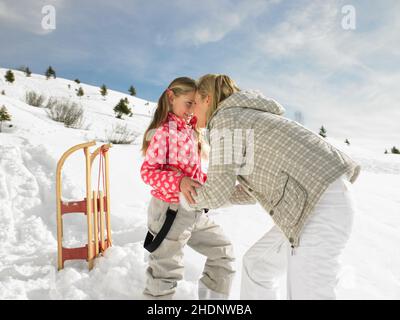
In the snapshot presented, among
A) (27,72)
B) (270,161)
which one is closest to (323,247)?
(270,161)

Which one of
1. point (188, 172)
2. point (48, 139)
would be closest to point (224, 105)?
point (188, 172)

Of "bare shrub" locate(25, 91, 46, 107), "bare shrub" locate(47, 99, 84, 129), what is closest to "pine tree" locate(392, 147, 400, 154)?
"bare shrub" locate(47, 99, 84, 129)

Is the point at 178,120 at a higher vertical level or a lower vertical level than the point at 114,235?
higher

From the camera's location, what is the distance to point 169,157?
2.12 meters

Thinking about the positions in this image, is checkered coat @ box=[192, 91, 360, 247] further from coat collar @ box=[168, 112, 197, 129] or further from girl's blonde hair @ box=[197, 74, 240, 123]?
coat collar @ box=[168, 112, 197, 129]

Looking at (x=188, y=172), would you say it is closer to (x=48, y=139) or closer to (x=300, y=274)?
(x=300, y=274)

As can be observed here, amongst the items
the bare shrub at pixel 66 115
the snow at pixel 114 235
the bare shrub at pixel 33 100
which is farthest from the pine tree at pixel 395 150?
the bare shrub at pixel 33 100

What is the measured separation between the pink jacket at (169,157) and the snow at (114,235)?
2.80ft

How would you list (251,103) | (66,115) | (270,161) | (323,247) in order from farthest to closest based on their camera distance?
(66,115) < (251,103) < (270,161) < (323,247)

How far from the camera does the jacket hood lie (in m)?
1.73

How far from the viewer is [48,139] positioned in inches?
300

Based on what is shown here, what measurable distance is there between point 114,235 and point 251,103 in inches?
94.3

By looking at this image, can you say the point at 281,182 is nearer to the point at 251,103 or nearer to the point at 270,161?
the point at 270,161
